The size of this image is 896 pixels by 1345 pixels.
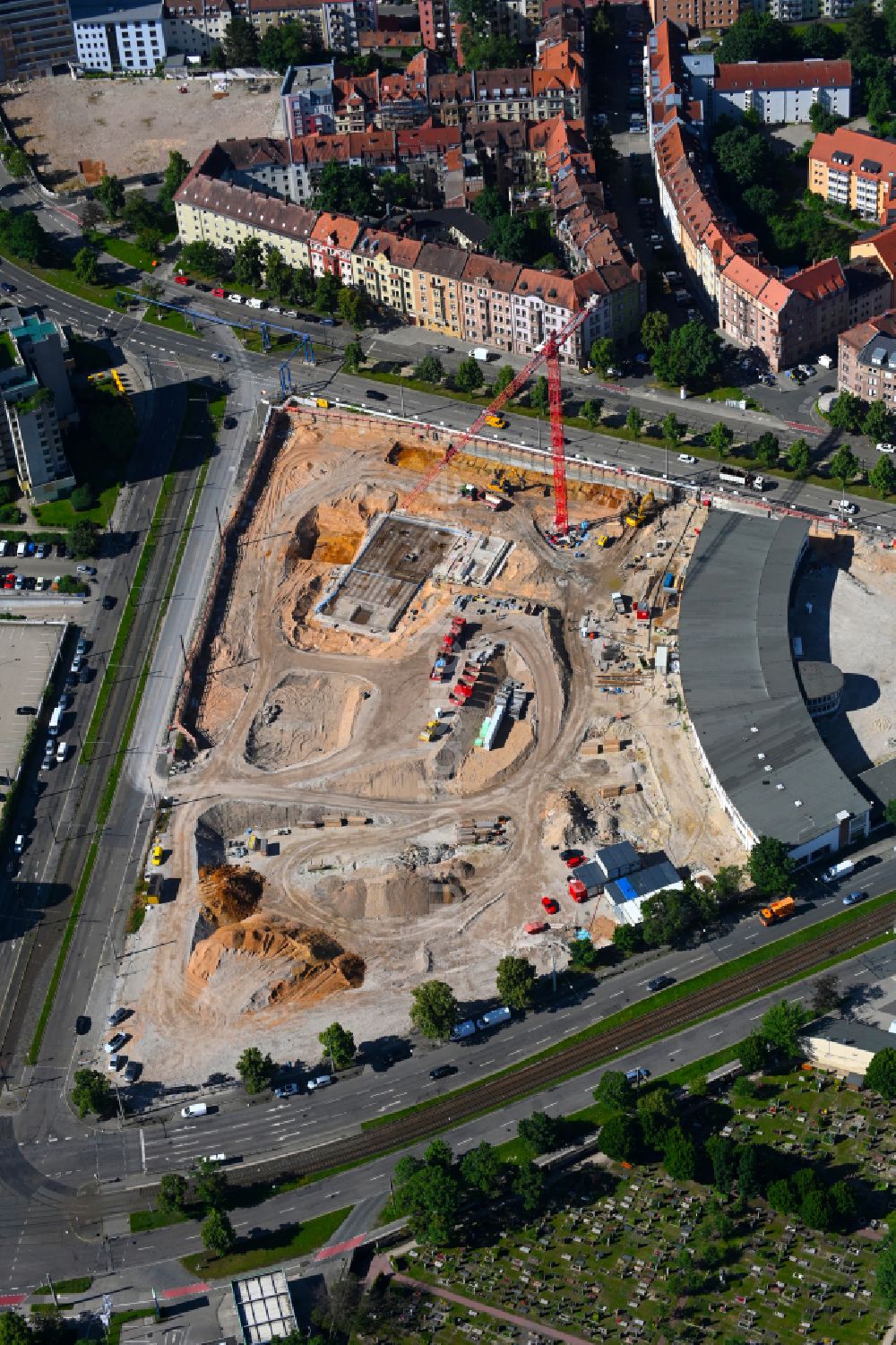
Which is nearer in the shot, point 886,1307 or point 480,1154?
point 886,1307

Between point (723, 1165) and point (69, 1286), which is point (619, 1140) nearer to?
point (723, 1165)

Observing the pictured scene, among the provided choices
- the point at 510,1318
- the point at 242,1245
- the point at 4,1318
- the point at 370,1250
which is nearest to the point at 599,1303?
the point at 510,1318

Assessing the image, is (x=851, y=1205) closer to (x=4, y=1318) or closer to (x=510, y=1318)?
(x=510, y=1318)

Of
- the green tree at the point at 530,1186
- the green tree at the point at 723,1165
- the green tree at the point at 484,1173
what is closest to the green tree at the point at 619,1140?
the green tree at the point at 530,1186

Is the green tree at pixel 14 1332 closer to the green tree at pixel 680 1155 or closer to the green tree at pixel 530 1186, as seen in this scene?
the green tree at pixel 530 1186

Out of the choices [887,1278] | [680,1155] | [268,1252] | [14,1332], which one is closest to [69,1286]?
[14,1332]

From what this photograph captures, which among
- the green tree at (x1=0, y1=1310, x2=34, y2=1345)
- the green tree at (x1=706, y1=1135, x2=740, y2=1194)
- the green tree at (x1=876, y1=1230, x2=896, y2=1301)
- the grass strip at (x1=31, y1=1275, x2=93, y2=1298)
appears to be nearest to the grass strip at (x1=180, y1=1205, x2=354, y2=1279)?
the grass strip at (x1=31, y1=1275, x2=93, y2=1298)
